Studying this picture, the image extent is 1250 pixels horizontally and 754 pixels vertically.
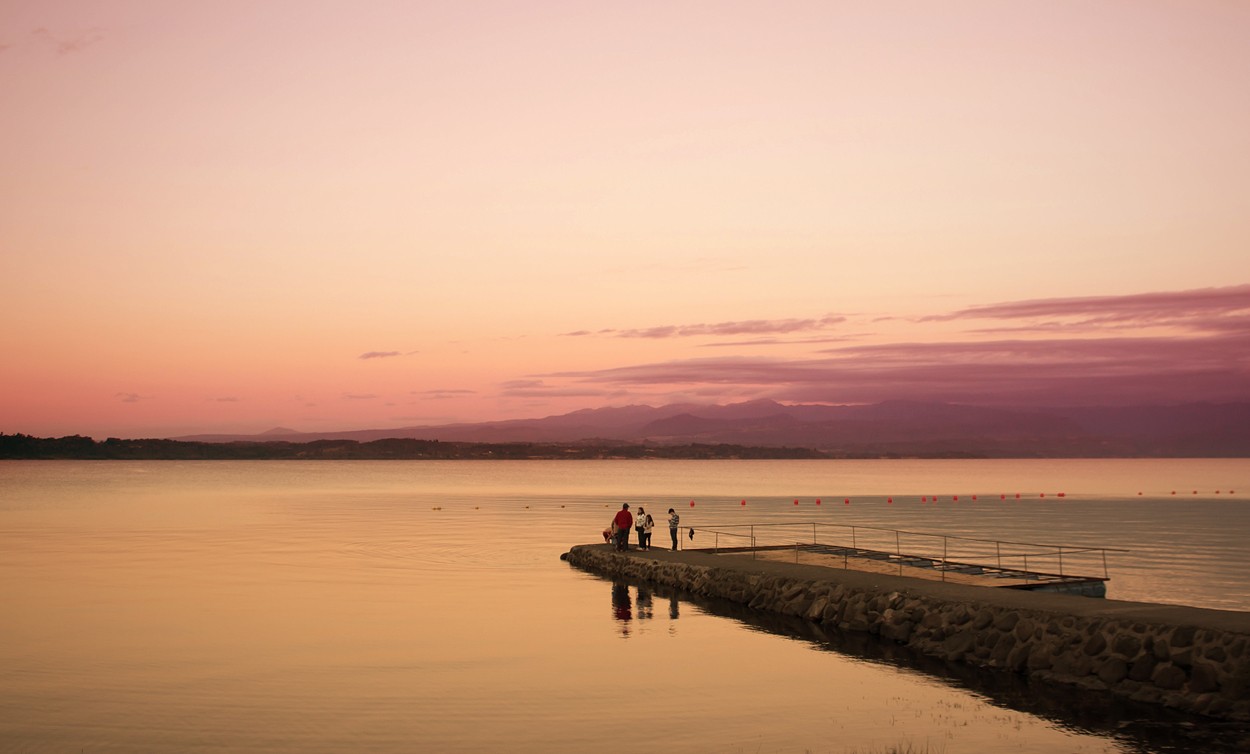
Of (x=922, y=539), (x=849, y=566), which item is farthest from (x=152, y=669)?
(x=922, y=539)

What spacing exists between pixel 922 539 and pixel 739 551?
2350 cm

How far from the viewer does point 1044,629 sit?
24594 millimetres

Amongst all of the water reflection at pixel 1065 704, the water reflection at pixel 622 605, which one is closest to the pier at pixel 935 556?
the water reflection at pixel 622 605

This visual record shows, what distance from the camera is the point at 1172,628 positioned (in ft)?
71.1

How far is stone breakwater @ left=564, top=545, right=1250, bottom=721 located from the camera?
20.4 meters

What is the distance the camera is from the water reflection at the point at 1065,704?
60.1 ft

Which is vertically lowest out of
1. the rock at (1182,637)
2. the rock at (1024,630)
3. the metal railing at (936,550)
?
the metal railing at (936,550)

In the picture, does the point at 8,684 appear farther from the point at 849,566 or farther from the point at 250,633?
the point at 849,566

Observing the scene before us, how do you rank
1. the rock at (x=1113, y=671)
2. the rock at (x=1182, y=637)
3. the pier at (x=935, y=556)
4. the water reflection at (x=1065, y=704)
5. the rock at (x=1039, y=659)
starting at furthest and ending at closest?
the pier at (x=935, y=556) → the rock at (x=1039, y=659) → the rock at (x=1113, y=671) → the rock at (x=1182, y=637) → the water reflection at (x=1065, y=704)

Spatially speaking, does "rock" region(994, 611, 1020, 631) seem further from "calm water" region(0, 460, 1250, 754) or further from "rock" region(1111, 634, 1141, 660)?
"rock" region(1111, 634, 1141, 660)

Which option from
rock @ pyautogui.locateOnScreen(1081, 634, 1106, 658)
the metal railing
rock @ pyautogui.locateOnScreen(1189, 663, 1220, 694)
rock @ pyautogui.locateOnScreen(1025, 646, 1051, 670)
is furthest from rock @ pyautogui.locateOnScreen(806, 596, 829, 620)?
rock @ pyautogui.locateOnScreen(1189, 663, 1220, 694)

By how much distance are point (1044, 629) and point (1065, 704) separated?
11.3 ft

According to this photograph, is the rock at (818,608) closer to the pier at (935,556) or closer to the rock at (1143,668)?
the pier at (935,556)

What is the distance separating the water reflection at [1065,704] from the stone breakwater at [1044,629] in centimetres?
42
